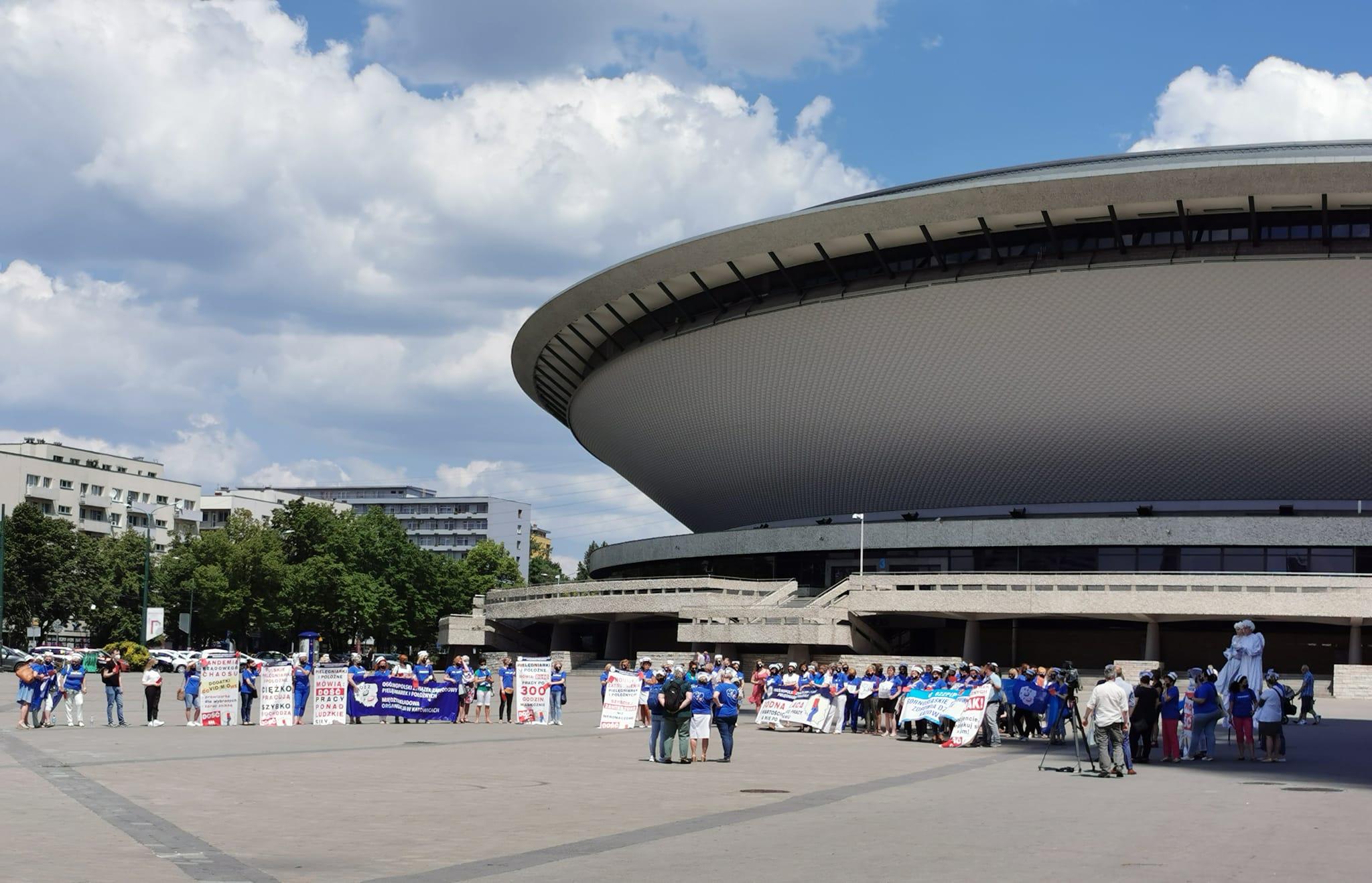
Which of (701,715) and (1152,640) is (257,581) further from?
(701,715)

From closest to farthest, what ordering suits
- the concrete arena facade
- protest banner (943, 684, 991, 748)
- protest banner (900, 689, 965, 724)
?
protest banner (943, 684, 991, 748) → protest banner (900, 689, 965, 724) → the concrete arena facade

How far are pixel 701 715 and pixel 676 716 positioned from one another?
1.88 ft

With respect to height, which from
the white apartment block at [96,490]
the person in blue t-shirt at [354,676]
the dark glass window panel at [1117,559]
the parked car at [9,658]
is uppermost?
the white apartment block at [96,490]

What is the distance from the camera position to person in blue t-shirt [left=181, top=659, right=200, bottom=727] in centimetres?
2811

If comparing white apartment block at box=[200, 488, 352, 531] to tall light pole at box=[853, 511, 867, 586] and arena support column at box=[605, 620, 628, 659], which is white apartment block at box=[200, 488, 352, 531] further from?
tall light pole at box=[853, 511, 867, 586]

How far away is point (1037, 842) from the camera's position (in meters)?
12.1

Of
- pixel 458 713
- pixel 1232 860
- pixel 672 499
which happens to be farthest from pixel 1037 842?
pixel 672 499

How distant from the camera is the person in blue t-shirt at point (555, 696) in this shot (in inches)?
1154

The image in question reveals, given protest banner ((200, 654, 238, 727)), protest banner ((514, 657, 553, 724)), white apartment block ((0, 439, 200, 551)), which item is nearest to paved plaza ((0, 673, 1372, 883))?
protest banner ((200, 654, 238, 727))

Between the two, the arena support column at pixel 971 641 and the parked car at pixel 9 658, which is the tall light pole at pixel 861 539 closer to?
the arena support column at pixel 971 641

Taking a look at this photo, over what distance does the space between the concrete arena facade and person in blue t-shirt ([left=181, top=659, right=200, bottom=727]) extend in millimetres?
27519

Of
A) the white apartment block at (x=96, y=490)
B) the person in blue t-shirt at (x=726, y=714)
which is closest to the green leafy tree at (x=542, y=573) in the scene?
the white apartment block at (x=96, y=490)

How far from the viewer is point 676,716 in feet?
67.8

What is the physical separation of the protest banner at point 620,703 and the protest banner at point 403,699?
391 centimetres
